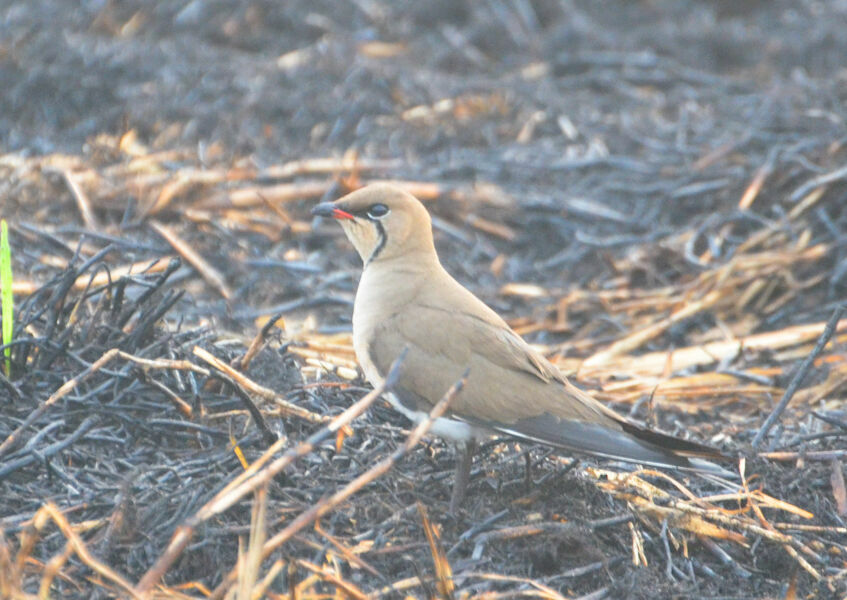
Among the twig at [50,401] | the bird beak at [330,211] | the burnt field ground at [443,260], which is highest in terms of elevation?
the twig at [50,401]

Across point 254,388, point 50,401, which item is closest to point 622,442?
point 254,388

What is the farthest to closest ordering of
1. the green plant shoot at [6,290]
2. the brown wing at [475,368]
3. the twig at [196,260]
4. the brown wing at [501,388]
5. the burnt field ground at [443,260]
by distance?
the twig at [196,260] < the green plant shoot at [6,290] < the brown wing at [475,368] < the brown wing at [501,388] < the burnt field ground at [443,260]

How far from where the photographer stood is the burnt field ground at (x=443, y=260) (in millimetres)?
3176

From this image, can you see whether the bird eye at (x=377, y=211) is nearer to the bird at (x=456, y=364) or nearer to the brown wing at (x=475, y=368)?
the bird at (x=456, y=364)

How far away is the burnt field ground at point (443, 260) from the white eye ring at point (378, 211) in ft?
1.92

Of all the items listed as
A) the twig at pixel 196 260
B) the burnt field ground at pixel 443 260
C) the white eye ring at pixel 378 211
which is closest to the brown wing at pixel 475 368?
the burnt field ground at pixel 443 260

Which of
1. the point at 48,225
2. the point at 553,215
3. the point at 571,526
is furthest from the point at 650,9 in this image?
the point at 571,526

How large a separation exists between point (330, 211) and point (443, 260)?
2.33 meters

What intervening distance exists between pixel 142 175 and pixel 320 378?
2467 mm

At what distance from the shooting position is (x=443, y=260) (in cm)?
614

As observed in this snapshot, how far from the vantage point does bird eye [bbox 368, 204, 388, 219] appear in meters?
3.89

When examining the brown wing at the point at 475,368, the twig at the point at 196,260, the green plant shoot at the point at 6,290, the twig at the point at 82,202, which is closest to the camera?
the brown wing at the point at 475,368

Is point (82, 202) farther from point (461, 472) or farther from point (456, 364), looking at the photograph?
point (461, 472)

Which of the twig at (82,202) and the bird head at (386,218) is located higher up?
the bird head at (386,218)
